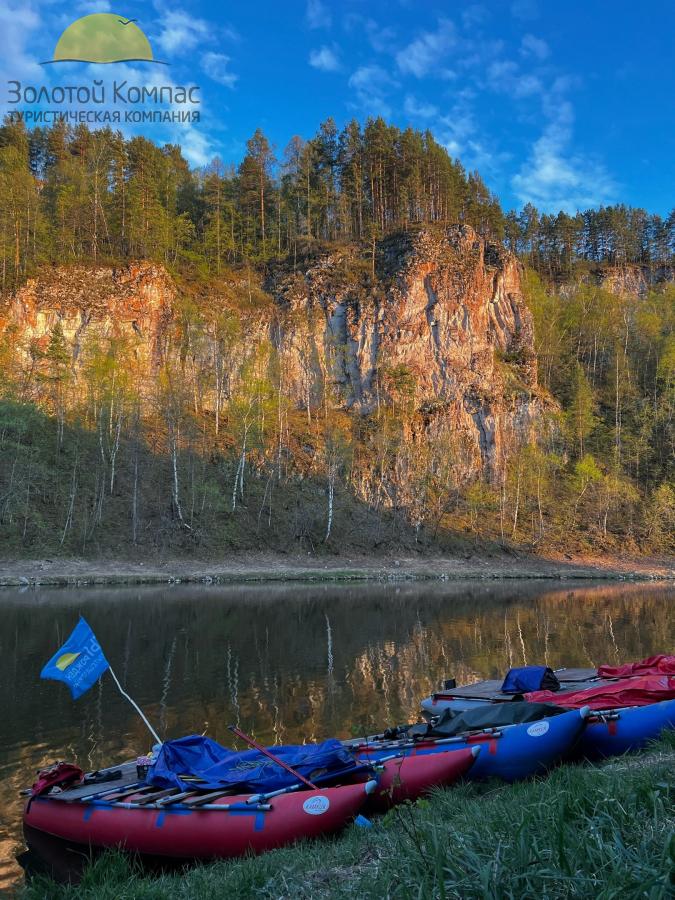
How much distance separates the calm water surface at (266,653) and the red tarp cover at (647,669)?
4536 millimetres

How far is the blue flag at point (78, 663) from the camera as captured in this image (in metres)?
9.02

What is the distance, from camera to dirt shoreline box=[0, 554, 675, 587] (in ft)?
119

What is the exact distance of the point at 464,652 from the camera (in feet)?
66.7

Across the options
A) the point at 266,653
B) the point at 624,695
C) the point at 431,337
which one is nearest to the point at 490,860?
the point at 624,695

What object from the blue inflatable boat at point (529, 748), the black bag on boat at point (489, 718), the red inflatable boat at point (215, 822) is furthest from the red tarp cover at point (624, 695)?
the red inflatable boat at point (215, 822)

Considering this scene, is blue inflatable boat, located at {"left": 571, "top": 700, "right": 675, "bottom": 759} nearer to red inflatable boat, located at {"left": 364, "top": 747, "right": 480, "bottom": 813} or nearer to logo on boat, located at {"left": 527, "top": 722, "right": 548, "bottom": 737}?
logo on boat, located at {"left": 527, "top": 722, "right": 548, "bottom": 737}

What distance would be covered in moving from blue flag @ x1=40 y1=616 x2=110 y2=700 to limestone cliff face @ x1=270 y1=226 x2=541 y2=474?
172 feet

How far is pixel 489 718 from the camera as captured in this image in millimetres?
9266

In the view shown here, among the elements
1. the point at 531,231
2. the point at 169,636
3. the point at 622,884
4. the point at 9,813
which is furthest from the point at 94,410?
the point at 531,231

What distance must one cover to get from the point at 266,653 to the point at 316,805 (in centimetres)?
1292

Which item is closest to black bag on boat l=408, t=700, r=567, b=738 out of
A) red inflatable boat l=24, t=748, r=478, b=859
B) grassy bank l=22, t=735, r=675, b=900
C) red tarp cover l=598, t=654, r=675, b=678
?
red inflatable boat l=24, t=748, r=478, b=859

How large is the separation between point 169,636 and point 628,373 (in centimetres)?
7185

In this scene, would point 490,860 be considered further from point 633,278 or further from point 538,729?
point 633,278

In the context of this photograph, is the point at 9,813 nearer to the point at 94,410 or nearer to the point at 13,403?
the point at 13,403
